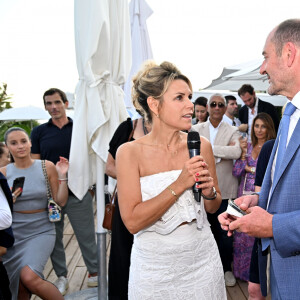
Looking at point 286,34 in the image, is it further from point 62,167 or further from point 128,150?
point 62,167

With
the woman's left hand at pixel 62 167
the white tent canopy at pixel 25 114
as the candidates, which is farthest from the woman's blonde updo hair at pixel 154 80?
the white tent canopy at pixel 25 114

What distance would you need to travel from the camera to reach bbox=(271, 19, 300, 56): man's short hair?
62.7 inches

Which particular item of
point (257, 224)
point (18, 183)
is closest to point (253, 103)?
point (18, 183)

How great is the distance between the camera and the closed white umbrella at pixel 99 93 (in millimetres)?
3223

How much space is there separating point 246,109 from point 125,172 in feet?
20.2

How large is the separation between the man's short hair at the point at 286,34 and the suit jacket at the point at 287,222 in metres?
0.37

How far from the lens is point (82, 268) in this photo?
4957 millimetres

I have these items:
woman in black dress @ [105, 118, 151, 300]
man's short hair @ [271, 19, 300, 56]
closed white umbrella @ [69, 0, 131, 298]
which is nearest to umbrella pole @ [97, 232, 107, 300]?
closed white umbrella @ [69, 0, 131, 298]

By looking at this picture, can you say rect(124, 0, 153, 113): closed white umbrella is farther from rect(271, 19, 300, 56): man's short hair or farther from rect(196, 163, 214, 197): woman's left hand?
rect(271, 19, 300, 56): man's short hair

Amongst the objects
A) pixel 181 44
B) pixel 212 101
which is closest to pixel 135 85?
pixel 212 101

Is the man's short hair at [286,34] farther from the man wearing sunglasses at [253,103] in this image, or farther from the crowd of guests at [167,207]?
the man wearing sunglasses at [253,103]

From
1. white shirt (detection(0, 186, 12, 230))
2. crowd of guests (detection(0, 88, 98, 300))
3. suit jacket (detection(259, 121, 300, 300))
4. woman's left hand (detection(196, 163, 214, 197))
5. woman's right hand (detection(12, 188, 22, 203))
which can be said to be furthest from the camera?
woman's right hand (detection(12, 188, 22, 203))

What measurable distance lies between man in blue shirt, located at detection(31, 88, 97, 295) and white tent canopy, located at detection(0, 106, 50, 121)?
5642mm

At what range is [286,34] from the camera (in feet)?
5.29
